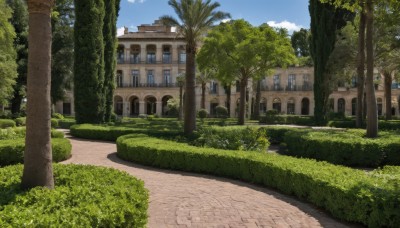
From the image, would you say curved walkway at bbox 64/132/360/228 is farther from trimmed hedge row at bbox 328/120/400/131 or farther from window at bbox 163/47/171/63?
window at bbox 163/47/171/63

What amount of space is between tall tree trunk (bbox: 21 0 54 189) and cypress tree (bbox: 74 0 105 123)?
19567 millimetres

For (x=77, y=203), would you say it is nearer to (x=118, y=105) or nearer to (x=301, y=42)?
(x=118, y=105)

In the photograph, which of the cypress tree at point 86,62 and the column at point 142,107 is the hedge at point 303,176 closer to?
the cypress tree at point 86,62

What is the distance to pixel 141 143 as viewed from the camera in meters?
11.7

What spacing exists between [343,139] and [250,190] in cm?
582

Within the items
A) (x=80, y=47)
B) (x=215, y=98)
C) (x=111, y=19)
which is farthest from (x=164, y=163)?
(x=215, y=98)

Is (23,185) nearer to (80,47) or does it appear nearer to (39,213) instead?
(39,213)

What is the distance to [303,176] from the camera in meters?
6.86

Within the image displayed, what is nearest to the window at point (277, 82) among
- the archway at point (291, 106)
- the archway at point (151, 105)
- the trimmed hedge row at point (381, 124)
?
the archway at point (291, 106)

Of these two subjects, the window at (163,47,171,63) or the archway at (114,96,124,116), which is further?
the archway at (114,96,124,116)

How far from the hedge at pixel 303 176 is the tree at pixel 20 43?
24499 mm

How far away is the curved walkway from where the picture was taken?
18.2ft

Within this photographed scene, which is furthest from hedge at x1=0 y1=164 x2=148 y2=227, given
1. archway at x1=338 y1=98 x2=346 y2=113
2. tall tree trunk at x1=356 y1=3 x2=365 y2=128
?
archway at x1=338 y1=98 x2=346 y2=113

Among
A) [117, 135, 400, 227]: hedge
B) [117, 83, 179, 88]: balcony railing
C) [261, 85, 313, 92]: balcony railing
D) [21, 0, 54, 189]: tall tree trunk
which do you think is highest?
[117, 83, 179, 88]: balcony railing
